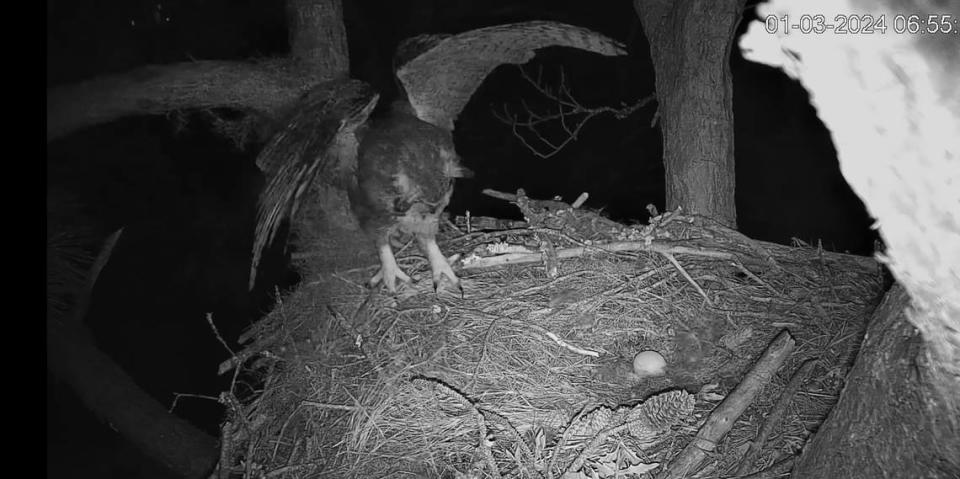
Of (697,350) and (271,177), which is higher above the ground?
(271,177)

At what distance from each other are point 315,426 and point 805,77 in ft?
4.49

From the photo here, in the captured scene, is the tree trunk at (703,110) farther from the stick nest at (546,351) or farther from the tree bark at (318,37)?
the tree bark at (318,37)

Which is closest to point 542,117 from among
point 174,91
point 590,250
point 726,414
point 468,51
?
point 590,250

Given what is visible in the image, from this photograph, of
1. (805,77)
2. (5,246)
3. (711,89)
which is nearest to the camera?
(805,77)

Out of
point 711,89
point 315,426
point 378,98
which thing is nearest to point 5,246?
point 315,426

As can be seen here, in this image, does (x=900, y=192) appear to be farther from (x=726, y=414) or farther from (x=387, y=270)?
(x=387, y=270)

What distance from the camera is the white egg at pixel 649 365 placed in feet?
4.87

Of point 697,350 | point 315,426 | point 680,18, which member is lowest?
point 315,426

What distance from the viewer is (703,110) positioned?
2254 millimetres

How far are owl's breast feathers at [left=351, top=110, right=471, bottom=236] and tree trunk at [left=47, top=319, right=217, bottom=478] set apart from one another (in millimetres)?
839

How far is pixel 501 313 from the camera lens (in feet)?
5.63

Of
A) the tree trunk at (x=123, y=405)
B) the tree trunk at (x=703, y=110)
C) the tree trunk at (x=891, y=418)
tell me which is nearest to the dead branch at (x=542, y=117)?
the tree trunk at (x=703, y=110)

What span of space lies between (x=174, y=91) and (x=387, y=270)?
823 millimetres

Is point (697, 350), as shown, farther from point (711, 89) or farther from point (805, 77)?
point (711, 89)
